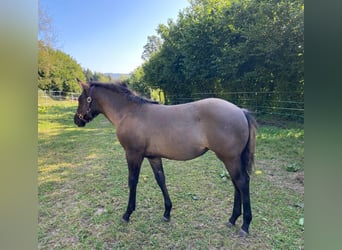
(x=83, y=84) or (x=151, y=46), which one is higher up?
(x=151, y=46)

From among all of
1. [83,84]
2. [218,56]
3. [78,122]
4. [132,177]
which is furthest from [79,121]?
[218,56]

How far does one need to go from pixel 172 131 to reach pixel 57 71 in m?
0.69

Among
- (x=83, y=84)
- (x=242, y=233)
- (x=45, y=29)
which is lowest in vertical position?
(x=242, y=233)

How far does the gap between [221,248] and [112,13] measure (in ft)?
4.27

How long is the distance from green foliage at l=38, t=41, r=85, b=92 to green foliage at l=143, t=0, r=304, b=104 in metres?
0.38

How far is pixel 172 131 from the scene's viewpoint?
1.14 meters

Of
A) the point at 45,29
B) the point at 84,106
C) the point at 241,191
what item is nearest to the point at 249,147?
the point at 241,191

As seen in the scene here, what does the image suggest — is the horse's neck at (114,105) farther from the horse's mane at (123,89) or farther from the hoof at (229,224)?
the hoof at (229,224)

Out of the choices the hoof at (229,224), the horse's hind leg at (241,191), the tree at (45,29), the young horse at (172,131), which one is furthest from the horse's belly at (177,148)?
the tree at (45,29)

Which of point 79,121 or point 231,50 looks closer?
point 231,50

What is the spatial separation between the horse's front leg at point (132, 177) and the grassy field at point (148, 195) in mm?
36

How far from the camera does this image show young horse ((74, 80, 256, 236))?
107 centimetres

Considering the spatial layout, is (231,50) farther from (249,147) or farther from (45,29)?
(45,29)
